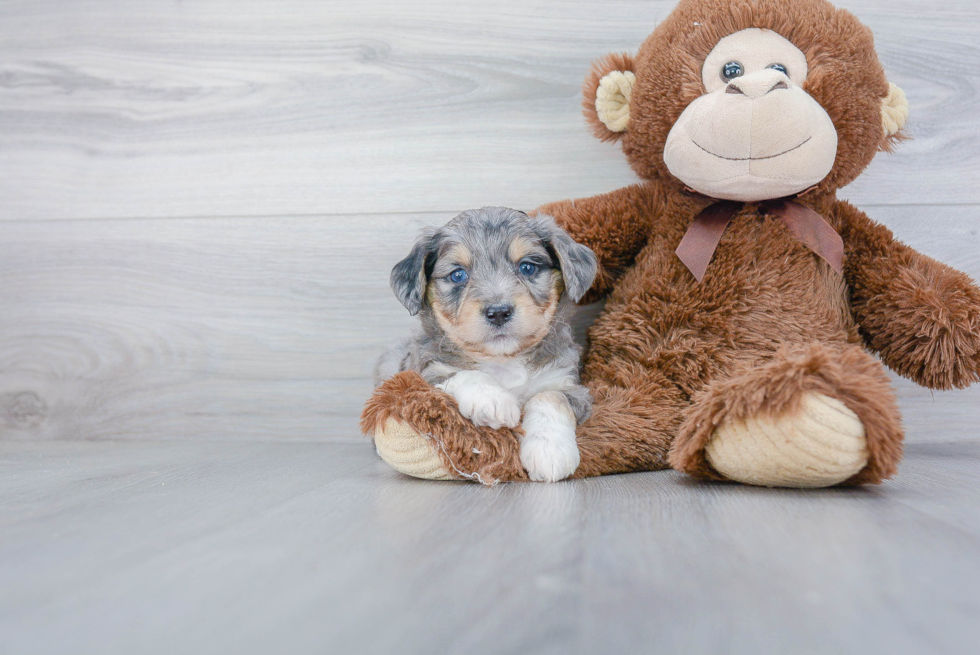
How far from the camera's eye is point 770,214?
169 cm

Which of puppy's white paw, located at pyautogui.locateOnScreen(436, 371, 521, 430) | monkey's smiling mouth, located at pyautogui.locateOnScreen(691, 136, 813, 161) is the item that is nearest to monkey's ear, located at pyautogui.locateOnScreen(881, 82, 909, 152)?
monkey's smiling mouth, located at pyautogui.locateOnScreen(691, 136, 813, 161)

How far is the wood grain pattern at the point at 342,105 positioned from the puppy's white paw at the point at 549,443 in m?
0.85

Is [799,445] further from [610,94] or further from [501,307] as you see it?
[610,94]

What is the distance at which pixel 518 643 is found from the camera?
26.9 inches

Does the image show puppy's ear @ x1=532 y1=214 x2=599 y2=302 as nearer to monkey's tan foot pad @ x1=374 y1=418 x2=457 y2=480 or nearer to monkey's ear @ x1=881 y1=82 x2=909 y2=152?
monkey's tan foot pad @ x1=374 y1=418 x2=457 y2=480

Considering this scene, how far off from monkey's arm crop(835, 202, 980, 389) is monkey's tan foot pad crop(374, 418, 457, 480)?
3.57ft

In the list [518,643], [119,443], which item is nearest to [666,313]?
[518,643]

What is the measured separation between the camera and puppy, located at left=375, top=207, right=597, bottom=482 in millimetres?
1504

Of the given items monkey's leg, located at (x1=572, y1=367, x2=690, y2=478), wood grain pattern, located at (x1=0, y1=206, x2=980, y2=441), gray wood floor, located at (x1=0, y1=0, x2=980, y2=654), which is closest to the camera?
monkey's leg, located at (x1=572, y1=367, x2=690, y2=478)

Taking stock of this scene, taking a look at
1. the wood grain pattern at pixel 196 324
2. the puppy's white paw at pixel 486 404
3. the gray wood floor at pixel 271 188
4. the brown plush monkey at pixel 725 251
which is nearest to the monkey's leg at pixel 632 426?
the brown plush monkey at pixel 725 251

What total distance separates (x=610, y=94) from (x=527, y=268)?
524mm

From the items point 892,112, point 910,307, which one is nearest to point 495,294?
point 910,307

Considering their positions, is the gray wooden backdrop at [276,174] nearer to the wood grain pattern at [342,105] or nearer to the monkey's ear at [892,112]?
the wood grain pattern at [342,105]

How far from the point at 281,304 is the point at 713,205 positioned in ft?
4.41
